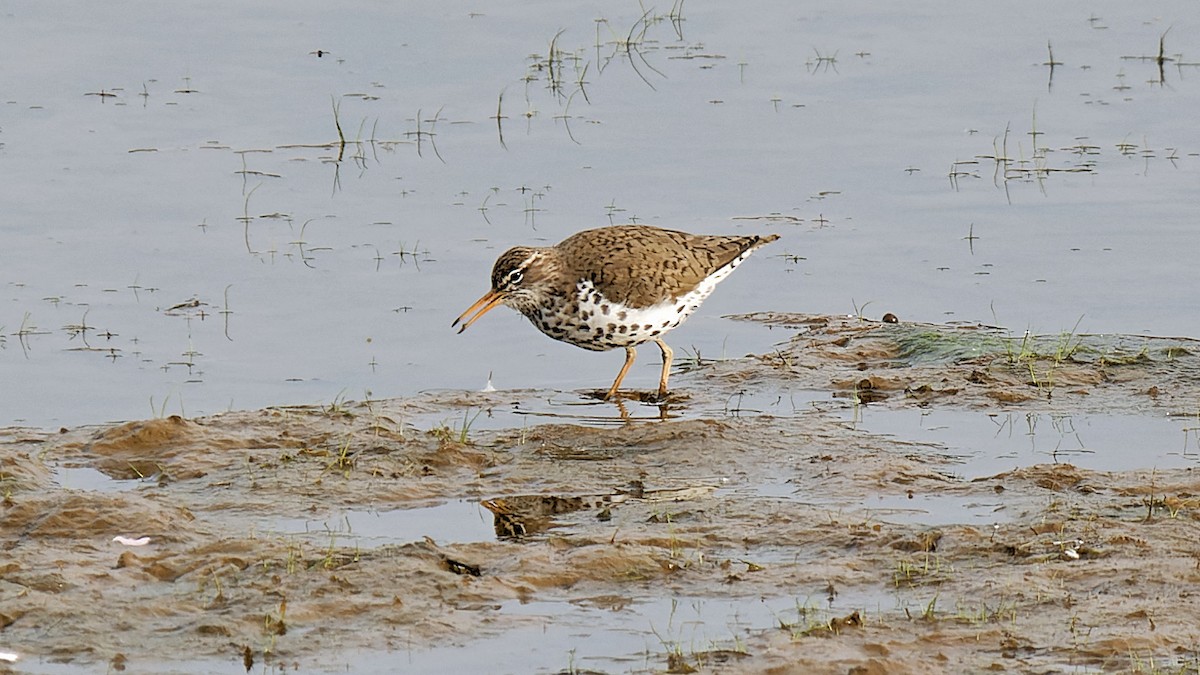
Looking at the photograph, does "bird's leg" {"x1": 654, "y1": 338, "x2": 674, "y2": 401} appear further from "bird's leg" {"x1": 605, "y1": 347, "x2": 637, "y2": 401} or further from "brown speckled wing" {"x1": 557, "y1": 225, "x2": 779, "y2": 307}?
"brown speckled wing" {"x1": 557, "y1": 225, "x2": 779, "y2": 307}

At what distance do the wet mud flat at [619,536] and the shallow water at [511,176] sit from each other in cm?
106

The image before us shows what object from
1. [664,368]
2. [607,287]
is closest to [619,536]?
[607,287]

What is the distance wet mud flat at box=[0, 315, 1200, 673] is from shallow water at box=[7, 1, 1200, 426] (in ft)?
3.46

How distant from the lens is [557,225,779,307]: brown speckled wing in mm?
10758

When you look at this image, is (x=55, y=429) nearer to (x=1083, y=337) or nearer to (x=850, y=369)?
(x=850, y=369)

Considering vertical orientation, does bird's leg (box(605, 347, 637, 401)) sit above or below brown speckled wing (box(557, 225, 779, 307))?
below

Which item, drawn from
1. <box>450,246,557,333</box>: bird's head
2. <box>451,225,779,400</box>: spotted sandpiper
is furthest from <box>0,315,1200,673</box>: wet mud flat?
<box>450,246,557,333</box>: bird's head

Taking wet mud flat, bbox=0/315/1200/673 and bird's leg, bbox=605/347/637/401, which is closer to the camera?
wet mud flat, bbox=0/315/1200/673

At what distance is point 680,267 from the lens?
36.0 feet

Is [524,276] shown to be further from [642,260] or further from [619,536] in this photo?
[619,536]

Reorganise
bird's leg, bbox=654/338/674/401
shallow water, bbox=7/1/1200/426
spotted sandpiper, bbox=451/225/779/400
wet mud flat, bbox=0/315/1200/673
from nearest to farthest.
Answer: wet mud flat, bbox=0/315/1200/673, spotted sandpiper, bbox=451/225/779/400, bird's leg, bbox=654/338/674/401, shallow water, bbox=7/1/1200/426

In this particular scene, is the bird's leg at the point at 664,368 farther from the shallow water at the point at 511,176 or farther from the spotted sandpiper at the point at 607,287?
the shallow water at the point at 511,176

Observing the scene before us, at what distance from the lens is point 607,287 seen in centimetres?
1073

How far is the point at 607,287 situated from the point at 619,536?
296 cm
